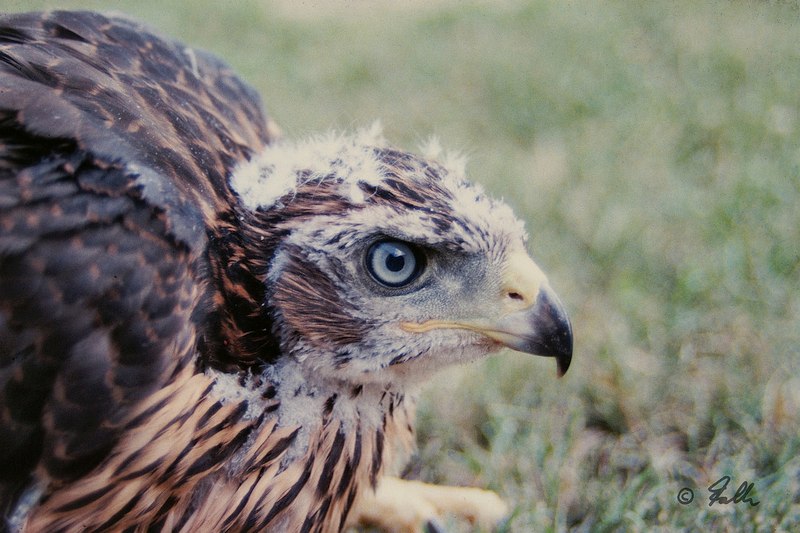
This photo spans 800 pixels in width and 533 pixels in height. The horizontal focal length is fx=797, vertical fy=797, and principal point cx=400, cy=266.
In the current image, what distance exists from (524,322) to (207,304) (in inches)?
35.3

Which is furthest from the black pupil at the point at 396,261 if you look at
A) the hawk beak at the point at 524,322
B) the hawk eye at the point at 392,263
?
the hawk beak at the point at 524,322

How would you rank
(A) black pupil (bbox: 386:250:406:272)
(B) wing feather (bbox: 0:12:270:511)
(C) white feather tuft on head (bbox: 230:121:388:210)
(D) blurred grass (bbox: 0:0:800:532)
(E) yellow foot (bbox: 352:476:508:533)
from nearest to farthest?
1. (B) wing feather (bbox: 0:12:270:511)
2. (A) black pupil (bbox: 386:250:406:272)
3. (C) white feather tuft on head (bbox: 230:121:388:210)
4. (E) yellow foot (bbox: 352:476:508:533)
5. (D) blurred grass (bbox: 0:0:800:532)

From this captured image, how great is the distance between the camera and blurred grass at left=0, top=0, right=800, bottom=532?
3.25 meters

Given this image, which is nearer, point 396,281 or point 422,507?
point 396,281

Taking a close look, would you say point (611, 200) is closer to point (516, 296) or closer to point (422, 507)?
point (422, 507)

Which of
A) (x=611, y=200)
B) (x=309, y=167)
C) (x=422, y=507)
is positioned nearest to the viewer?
(x=309, y=167)

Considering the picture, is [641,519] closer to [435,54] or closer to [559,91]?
[559,91]

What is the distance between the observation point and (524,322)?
226cm

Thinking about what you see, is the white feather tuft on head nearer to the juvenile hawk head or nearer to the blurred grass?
the juvenile hawk head

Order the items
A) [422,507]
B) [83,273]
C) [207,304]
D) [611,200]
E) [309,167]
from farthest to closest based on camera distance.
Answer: [611,200]
[422,507]
[309,167]
[207,304]
[83,273]

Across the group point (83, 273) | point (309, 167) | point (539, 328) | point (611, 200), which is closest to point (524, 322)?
point (539, 328)

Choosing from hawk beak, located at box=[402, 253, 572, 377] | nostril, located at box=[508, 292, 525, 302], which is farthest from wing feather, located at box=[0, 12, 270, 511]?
nostril, located at box=[508, 292, 525, 302]

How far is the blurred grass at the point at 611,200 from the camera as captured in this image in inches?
128

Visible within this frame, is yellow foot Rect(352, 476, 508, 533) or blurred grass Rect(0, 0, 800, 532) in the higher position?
blurred grass Rect(0, 0, 800, 532)
